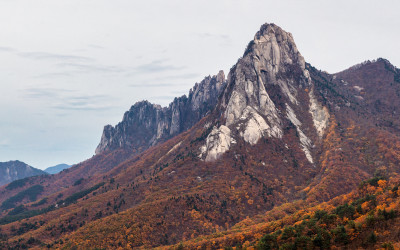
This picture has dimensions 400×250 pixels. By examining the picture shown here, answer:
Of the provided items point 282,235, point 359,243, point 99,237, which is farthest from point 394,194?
point 99,237

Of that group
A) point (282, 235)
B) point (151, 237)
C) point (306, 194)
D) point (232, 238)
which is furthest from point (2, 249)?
point (306, 194)

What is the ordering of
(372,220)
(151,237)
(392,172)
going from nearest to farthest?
(372,220) < (151,237) < (392,172)

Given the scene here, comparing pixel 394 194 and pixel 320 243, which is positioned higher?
pixel 394 194

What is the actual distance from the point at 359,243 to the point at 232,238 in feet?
222

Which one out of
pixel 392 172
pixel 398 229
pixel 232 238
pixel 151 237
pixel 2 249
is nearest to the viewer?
pixel 398 229

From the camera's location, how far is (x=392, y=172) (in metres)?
189

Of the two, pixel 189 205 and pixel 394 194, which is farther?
pixel 189 205

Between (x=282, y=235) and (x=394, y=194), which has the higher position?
(x=394, y=194)

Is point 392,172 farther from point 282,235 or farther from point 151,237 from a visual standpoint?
point 151,237

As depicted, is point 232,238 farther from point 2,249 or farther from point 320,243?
point 2,249

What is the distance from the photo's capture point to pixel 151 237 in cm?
16488

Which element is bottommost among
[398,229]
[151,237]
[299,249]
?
[151,237]

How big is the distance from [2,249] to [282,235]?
192020 mm

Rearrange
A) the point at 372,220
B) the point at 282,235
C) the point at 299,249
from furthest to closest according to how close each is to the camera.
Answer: the point at 282,235 < the point at 299,249 < the point at 372,220
